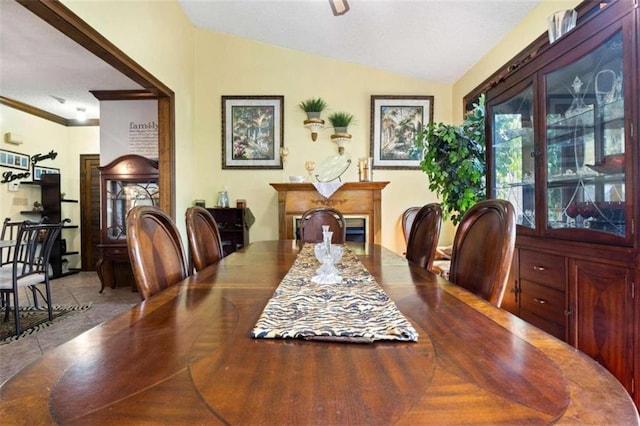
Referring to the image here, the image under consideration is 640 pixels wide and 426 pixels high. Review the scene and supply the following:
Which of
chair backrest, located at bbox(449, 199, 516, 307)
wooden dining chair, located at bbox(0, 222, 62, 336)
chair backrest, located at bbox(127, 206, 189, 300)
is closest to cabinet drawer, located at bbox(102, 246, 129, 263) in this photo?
wooden dining chair, located at bbox(0, 222, 62, 336)

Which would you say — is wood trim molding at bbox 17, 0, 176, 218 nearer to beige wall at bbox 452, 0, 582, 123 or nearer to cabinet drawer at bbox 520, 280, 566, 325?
cabinet drawer at bbox 520, 280, 566, 325

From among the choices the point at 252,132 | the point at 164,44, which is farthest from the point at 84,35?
the point at 252,132

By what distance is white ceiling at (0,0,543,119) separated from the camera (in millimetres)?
2947

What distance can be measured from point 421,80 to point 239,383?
4.51m

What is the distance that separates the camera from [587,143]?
172 centimetres

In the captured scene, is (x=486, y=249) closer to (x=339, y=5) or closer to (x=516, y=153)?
(x=516, y=153)

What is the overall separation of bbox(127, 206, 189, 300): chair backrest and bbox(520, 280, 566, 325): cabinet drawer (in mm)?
1780

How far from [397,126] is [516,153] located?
215cm

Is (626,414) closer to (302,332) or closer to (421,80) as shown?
(302,332)

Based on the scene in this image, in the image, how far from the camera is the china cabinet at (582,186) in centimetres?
134

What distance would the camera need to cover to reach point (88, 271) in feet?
18.3

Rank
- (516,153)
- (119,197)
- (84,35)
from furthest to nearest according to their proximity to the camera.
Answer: (119,197), (516,153), (84,35)

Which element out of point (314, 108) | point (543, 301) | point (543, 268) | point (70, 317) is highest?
point (314, 108)

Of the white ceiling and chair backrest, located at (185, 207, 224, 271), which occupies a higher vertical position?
the white ceiling
